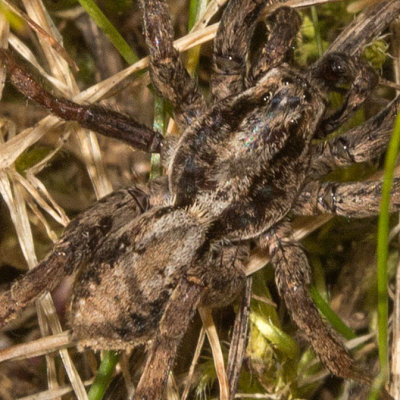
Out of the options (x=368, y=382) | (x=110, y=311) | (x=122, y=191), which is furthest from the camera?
(x=122, y=191)

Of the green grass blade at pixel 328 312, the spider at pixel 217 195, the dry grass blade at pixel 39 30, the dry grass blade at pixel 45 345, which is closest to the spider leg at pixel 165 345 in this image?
the spider at pixel 217 195

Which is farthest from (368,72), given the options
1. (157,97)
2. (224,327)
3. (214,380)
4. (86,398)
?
(86,398)

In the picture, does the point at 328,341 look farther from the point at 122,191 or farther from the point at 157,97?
the point at 157,97

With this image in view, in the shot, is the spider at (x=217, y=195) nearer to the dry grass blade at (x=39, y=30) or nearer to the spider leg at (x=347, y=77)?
the spider leg at (x=347, y=77)

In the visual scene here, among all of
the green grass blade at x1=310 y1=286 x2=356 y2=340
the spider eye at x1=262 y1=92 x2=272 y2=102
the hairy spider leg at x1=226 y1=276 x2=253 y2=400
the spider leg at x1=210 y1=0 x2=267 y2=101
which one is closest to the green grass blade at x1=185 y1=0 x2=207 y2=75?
the spider leg at x1=210 y1=0 x2=267 y2=101

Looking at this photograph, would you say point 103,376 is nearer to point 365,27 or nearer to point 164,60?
point 164,60

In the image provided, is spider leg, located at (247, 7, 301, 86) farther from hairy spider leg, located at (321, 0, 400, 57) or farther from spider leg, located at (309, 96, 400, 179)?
spider leg, located at (309, 96, 400, 179)

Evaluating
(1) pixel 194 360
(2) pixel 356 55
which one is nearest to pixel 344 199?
(2) pixel 356 55
